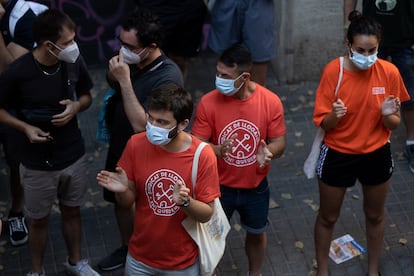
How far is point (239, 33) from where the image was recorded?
7738mm

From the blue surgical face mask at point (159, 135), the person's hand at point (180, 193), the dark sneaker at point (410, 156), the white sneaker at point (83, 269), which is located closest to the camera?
the person's hand at point (180, 193)

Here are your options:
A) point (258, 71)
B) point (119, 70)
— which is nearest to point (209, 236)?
point (119, 70)

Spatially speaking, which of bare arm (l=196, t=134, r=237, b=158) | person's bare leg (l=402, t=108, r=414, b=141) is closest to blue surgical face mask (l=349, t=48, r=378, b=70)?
bare arm (l=196, t=134, r=237, b=158)

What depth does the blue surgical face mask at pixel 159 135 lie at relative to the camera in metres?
4.43

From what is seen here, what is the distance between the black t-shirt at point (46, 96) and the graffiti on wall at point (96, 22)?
11.4 feet

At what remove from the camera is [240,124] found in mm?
5152

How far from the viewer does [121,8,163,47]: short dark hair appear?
5254 mm

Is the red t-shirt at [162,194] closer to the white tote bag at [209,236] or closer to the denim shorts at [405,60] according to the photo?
the white tote bag at [209,236]

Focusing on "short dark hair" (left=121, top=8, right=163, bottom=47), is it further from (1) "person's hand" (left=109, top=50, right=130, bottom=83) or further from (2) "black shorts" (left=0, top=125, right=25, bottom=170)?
(2) "black shorts" (left=0, top=125, right=25, bottom=170)

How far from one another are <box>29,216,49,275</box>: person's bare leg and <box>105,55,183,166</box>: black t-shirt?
75cm

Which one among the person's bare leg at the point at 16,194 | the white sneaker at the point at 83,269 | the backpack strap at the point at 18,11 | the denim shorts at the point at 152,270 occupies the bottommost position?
the white sneaker at the point at 83,269

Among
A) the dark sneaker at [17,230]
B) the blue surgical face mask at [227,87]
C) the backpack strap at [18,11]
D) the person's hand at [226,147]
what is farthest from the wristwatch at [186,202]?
the dark sneaker at [17,230]

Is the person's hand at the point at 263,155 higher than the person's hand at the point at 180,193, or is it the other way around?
the person's hand at the point at 180,193

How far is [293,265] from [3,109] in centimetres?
253
